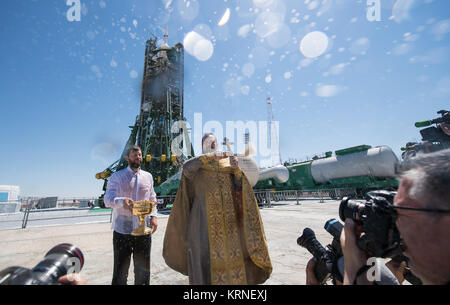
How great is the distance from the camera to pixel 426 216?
2.68ft

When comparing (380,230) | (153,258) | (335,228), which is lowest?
(153,258)

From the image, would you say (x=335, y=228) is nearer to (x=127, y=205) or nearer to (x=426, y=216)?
(x=426, y=216)

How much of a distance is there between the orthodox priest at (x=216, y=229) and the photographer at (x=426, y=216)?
107 cm

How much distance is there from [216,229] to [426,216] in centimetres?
153

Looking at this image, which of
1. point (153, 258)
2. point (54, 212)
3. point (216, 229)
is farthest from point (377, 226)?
point (54, 212)

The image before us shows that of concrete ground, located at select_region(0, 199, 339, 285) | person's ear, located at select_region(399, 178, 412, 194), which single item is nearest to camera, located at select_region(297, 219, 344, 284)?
person's ear, located at select_region(399, 178, 412, 194)

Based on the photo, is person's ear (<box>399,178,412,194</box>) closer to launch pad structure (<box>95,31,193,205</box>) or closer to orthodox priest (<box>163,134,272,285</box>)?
orthodox priest (<box>163,134,272,285</box>)

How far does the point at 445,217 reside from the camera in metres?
0.78

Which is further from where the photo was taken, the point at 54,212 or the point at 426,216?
the point at 54,212

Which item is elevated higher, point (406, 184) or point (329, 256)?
point (406, 184)

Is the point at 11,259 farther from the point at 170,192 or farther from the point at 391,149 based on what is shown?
the point at 391,149

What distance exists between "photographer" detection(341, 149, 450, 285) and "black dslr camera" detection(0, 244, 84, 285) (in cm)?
148

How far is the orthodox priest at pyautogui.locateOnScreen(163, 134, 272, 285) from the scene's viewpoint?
5.86 ft
